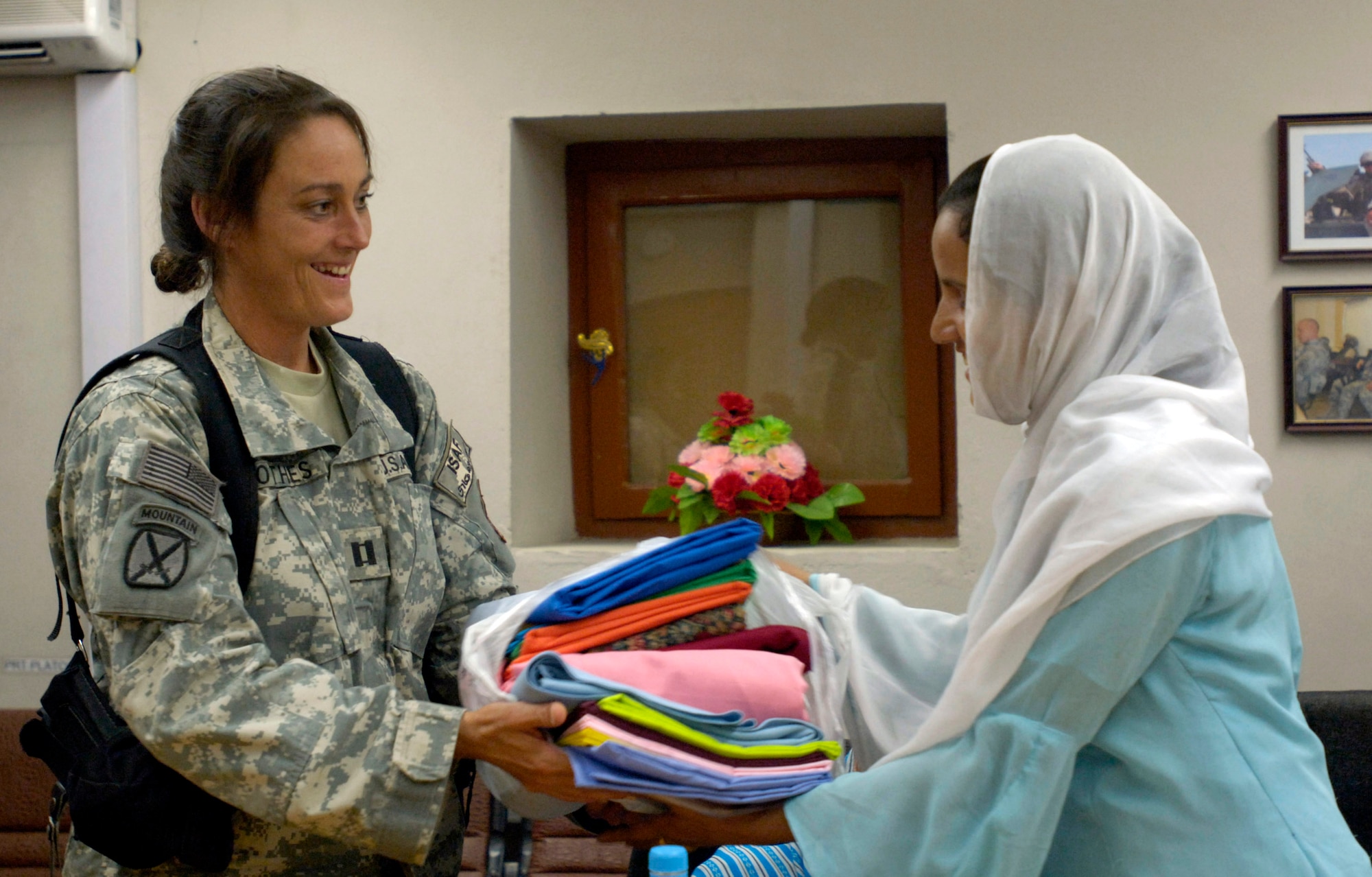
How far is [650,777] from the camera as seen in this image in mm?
1066

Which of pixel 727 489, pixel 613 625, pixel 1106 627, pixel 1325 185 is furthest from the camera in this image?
pixel 727 489

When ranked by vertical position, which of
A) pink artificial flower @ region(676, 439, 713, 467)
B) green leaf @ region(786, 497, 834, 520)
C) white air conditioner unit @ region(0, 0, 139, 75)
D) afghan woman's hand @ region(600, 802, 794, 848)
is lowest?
afghan woman's hand @ region(600, 802, 794, 848)

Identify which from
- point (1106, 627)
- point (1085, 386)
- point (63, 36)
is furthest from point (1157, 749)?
point (63, 36)

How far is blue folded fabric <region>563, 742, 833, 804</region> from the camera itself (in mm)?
1048

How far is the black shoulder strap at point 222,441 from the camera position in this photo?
46.0 inches

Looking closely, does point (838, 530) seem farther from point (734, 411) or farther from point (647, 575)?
point (647, 575)

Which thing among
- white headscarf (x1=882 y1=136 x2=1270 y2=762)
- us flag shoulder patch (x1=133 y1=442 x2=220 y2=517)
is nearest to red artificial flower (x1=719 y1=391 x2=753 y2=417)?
white headscarf (x1=882 y1=136 x2=1270 y2=762)

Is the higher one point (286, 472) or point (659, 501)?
point (286, 472)

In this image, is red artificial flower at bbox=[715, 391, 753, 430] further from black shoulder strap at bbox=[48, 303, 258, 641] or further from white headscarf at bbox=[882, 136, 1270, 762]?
black shoulder strap at bbox=[48, 303, 258, 641]

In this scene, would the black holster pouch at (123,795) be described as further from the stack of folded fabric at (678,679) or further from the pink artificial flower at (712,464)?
the pink artificial flower at (712,464)

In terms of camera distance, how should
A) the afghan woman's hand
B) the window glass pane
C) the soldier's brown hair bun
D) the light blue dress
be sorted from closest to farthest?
the light blue dress → the afghan woman's hand → the soldier's brown hair bun → the window glass pane

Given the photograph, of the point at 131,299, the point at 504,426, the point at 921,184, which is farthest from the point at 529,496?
the point at 921,184

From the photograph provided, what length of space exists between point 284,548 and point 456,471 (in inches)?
12.5

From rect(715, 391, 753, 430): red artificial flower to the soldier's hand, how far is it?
5.74 ft
